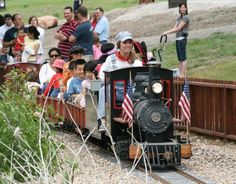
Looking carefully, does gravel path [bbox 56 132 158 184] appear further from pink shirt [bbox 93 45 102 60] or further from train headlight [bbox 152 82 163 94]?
pink shirt [bbox 93 45 102 60]

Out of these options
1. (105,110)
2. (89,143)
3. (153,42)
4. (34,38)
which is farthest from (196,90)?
(153,42)

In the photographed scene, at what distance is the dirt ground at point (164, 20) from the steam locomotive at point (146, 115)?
64.4ft

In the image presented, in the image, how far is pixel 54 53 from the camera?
18.5 m

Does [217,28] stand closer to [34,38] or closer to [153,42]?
[153,42]

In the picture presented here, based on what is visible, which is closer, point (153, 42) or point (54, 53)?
point (54, 53)

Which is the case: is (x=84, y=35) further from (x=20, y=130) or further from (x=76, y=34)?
(x=20, y=130)

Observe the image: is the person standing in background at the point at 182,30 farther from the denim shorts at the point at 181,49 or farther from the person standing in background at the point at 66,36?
the person standing in background at the point at 66,36

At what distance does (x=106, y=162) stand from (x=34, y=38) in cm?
821

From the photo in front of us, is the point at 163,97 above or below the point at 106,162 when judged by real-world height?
above

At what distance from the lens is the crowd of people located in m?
14.3

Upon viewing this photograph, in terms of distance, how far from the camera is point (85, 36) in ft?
62.5

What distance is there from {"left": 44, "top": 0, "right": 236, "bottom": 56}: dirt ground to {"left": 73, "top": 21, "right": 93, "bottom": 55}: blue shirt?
14.0 meters

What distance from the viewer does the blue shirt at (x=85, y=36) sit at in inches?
749

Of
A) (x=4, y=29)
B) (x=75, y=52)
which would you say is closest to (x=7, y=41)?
(x=4, y=29)
